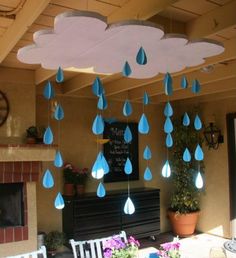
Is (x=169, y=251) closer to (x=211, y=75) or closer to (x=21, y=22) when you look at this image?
(x=21, y=22)

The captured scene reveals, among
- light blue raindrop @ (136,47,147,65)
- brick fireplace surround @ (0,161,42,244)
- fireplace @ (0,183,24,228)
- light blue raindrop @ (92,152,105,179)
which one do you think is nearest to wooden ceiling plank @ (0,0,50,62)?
light blue raindrop @ (136,47,147,65)

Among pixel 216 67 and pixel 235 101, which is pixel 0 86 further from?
pixel 235 101

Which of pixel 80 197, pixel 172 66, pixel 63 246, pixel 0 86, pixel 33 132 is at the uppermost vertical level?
pixel 0 86

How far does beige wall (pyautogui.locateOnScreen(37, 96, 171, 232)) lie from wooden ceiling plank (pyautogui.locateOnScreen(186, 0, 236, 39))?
2742mm

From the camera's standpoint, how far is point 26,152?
3.86 m

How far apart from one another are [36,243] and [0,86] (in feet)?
6.36

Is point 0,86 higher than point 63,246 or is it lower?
higher

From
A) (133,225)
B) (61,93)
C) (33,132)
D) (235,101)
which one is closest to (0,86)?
(33,132)

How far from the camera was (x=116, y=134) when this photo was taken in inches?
212

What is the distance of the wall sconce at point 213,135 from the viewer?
5.50 m

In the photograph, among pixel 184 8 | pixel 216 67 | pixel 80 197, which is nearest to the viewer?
pixel 184 8

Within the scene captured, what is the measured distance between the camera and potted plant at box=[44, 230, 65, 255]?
434 cm

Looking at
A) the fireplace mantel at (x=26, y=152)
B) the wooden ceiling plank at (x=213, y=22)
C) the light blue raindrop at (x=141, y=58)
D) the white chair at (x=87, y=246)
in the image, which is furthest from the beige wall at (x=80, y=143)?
the light blue raindrop at (x=141, y=58)

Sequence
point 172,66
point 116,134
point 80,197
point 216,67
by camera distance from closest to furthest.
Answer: point 172,66 < point 216,67 < point 80,197 < point 116,134
